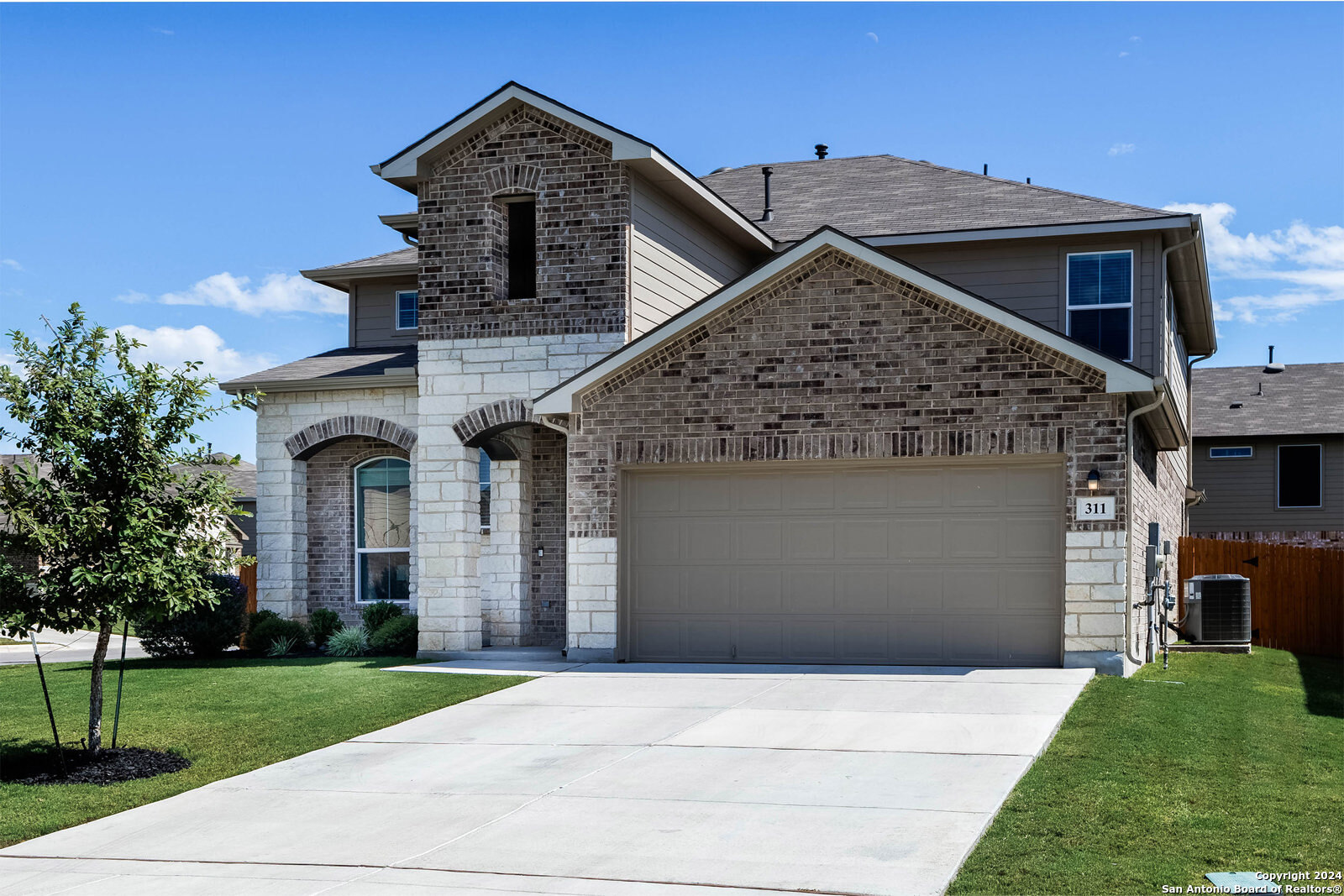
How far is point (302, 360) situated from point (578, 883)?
15690 mm

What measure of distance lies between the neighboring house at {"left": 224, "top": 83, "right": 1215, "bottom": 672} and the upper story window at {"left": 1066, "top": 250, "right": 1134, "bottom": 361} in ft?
0.14

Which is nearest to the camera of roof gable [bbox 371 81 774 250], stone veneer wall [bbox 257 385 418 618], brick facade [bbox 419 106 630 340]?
roof gable [bbox 371 81 774 250]

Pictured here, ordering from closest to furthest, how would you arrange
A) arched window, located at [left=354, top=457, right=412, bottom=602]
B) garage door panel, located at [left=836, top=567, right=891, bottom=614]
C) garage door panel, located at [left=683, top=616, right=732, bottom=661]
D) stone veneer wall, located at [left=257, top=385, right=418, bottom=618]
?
garage door panel, located at [left=836, top=567, right=891, bottom=614] → garage door panel, located at [left=683, top=616, right=732, bottom=661] → stone veneer wall, located at [left=257, top=385, right=418, bottom=618] → arched window, located at [left=354, top=457, right=412, bottom=602]

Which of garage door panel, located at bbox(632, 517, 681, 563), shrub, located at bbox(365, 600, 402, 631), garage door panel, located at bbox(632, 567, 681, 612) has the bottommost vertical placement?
shrub, located at bbox(365, 600, 402, 631)

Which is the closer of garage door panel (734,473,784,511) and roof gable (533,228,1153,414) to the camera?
roof gable (533,228,1153,414)

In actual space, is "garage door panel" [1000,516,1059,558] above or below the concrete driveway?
above

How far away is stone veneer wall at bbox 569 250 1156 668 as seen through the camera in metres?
14.1

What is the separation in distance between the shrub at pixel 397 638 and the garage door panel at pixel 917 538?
7053 mm

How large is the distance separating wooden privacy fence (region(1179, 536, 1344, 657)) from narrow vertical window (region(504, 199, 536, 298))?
1202cm

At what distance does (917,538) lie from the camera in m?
14.9

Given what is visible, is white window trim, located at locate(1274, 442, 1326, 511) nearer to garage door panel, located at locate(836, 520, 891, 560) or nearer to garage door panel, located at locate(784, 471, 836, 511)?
garage door panel, located at locate(836, 520, 891, 560)

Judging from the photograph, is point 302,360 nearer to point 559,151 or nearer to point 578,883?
point 559,151

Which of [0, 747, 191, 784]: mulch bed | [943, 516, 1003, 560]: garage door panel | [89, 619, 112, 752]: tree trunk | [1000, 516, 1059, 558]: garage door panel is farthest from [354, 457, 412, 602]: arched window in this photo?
[1000, 516, 1059, 558]: garage door panel

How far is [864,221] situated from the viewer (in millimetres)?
19859
